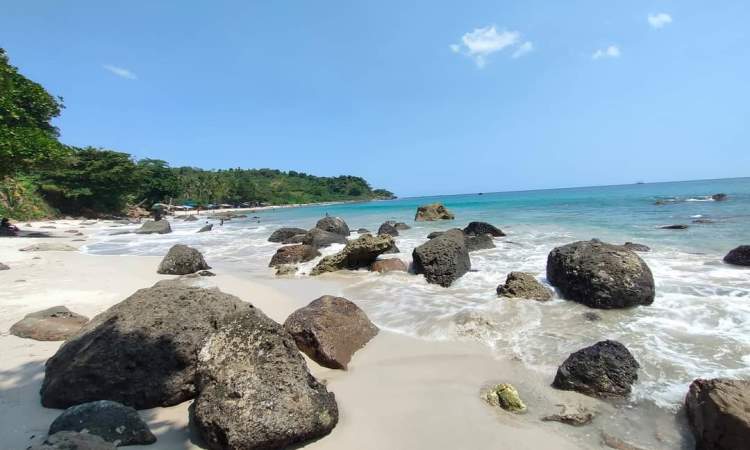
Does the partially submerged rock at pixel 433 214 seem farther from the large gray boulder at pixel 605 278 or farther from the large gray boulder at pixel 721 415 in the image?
the large gray boulder at pixel 721 415

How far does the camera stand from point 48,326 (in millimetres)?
5145

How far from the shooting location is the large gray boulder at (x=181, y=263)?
10.2 meters

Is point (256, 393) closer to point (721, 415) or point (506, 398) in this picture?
point (506, 398)

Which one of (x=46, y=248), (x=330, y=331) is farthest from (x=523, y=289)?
(x=46, y=248)

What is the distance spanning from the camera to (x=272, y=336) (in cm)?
349

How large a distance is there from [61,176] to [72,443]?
4241 cm

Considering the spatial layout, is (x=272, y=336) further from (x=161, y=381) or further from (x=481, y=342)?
Result: (x=481, y=342)

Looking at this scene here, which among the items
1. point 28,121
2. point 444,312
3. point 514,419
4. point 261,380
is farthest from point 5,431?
point 28,121

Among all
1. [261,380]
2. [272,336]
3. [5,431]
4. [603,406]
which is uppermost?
[272,336]

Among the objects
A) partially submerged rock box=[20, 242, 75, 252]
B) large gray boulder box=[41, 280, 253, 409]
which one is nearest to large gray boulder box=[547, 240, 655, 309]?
large gray boulder box=[41, 280, 253, 409]

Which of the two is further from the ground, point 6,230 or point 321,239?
point 6,230

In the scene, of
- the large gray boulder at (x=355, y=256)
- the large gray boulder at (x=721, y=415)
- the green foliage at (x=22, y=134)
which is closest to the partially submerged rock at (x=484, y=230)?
the large gray boulder at (x=355, y=256)

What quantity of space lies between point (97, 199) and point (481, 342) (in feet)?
146

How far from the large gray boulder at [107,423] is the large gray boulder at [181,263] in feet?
25.2
